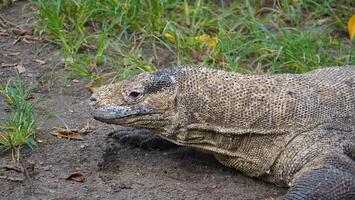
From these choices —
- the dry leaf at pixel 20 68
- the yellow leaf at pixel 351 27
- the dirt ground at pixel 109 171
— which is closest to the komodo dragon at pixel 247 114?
the dirt ground at pixel 109 171

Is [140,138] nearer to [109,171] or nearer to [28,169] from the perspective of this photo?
[109,171]

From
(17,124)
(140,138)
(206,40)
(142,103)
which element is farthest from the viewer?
(206,40)

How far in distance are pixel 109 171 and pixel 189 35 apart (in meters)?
1.99

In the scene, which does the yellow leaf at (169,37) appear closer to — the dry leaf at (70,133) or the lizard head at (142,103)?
the dry leaf at (70,133)

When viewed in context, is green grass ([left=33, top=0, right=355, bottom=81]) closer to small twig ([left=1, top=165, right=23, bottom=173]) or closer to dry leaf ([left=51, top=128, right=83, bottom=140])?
dry leaf ([left=51, top=128, right=83, bottom=140])

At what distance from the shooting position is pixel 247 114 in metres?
4.80

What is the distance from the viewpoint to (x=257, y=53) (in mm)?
6504

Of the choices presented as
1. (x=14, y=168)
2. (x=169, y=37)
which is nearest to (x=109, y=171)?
(x=14, y=168)

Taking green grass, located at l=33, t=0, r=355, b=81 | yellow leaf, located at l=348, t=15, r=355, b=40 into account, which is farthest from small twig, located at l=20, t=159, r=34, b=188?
yellow leaf, located at l=348, t=15, r=355, b=40

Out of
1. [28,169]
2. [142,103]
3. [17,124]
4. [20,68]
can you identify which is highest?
[142,103]

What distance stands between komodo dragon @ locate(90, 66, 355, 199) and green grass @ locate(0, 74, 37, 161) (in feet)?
1.48

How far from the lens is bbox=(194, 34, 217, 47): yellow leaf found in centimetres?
653

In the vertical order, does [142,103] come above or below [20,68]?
above

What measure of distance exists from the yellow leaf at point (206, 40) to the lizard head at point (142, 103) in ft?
5.29
